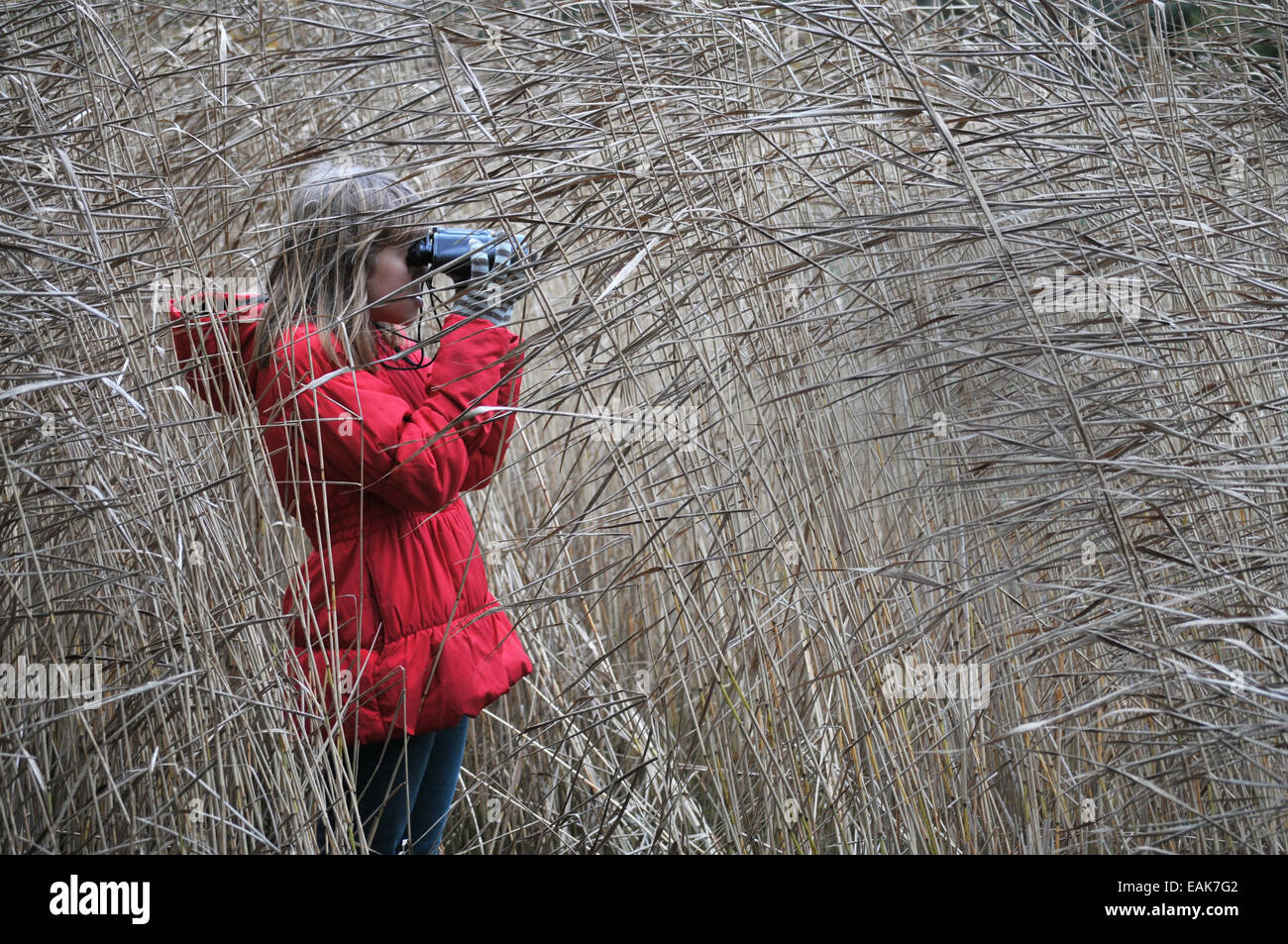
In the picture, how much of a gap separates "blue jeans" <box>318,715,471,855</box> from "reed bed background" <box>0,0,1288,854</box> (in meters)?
0.11

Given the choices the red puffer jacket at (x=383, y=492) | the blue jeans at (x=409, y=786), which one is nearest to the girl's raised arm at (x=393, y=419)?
the red puffer jacket at (x=383, y=492)

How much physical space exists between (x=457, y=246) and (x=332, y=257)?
0.56 ft

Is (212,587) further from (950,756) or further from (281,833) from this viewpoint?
(950,756)

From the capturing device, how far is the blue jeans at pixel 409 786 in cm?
126

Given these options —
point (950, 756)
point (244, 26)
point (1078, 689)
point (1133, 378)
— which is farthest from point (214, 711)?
point (244, 26)

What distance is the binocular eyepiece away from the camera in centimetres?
114

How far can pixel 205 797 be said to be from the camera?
43.4 inches

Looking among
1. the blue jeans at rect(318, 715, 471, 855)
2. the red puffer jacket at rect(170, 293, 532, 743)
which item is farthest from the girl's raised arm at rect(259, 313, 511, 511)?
the blue jeans at rect(318, 715, 471, 855)

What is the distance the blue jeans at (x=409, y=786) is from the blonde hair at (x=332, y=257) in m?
0.49

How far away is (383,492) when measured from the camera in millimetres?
1203

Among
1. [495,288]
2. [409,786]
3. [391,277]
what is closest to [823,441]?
[495,288]

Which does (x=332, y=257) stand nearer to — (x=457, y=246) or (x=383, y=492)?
(x=457, y=246)

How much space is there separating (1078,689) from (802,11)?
802 mm

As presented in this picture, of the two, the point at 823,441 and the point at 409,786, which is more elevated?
the point at 823,441
